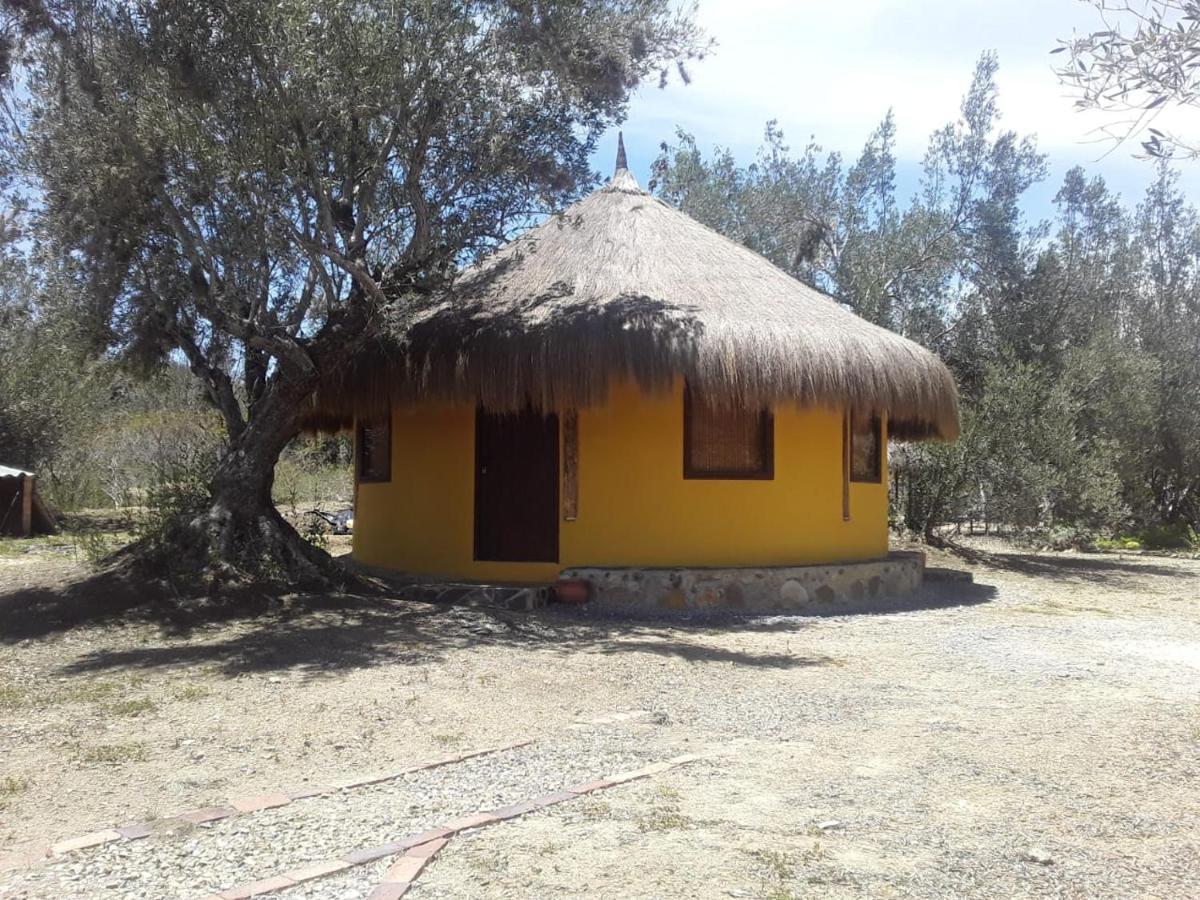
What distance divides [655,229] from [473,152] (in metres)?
3.12

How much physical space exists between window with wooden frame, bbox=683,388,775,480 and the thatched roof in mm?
657

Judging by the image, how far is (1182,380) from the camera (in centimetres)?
1917

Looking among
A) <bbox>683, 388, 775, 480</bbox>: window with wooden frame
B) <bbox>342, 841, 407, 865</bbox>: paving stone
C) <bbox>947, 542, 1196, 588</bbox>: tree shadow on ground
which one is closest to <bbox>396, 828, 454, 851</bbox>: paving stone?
<bbox>342, 841, 407, 865</bbox>: paving stone

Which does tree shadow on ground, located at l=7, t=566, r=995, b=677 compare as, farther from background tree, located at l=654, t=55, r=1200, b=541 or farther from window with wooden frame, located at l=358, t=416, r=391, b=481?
Result: background tree, located at l=654, t=55, r=1200, b=541

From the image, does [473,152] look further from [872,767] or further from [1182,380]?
[1182,380]

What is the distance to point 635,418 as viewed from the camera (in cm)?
965

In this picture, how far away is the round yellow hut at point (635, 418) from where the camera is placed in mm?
8898

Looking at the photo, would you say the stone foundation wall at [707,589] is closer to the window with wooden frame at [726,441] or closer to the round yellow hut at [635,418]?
the round yellow hut at [635,418]

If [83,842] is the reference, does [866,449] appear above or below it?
above

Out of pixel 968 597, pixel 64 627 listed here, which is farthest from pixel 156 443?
pixel 968 597

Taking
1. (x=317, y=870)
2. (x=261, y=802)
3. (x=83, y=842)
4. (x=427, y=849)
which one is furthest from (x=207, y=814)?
(x=427, y=849)

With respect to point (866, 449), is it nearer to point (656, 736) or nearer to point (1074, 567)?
point (1074, 567)

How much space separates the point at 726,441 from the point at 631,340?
172cm

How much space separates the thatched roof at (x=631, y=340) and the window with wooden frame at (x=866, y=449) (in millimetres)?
623
